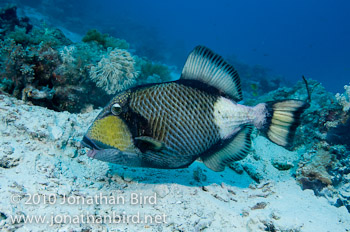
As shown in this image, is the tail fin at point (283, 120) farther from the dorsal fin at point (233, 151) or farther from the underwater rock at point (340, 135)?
the underwater rock at point (340, 135)

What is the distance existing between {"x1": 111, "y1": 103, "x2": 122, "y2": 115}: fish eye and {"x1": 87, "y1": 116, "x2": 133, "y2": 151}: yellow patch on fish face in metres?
0.05

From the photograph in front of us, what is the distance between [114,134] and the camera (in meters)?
1.85

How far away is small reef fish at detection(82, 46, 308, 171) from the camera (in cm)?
186

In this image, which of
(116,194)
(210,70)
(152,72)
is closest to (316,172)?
(210,70)

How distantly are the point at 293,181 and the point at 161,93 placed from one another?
3.12m

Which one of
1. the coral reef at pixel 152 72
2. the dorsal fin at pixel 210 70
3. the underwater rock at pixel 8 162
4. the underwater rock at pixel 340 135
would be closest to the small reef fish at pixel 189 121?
the dorsal fin at pixel 210 70

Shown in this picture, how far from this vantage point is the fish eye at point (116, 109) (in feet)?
6.11


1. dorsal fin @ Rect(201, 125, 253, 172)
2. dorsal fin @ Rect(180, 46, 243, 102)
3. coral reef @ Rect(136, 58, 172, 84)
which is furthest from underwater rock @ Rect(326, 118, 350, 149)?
coral reef @ Rect(136, 58, 172, 84)

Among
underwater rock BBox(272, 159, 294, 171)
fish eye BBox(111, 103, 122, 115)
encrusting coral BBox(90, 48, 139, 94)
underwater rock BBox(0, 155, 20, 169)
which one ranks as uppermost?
encrusting coral BBox(90, 48, 139, 94)

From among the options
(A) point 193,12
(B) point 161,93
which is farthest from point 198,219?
(A) point 193,12

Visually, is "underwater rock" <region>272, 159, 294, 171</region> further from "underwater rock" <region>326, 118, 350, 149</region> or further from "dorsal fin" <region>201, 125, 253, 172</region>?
"dorsal fin" <region>201, 125, 253, 172</region>

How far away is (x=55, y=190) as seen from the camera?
81.2 inches

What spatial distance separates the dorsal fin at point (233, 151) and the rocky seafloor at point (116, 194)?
24.9 inches

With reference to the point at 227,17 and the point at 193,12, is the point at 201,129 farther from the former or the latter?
the point at 227,17
